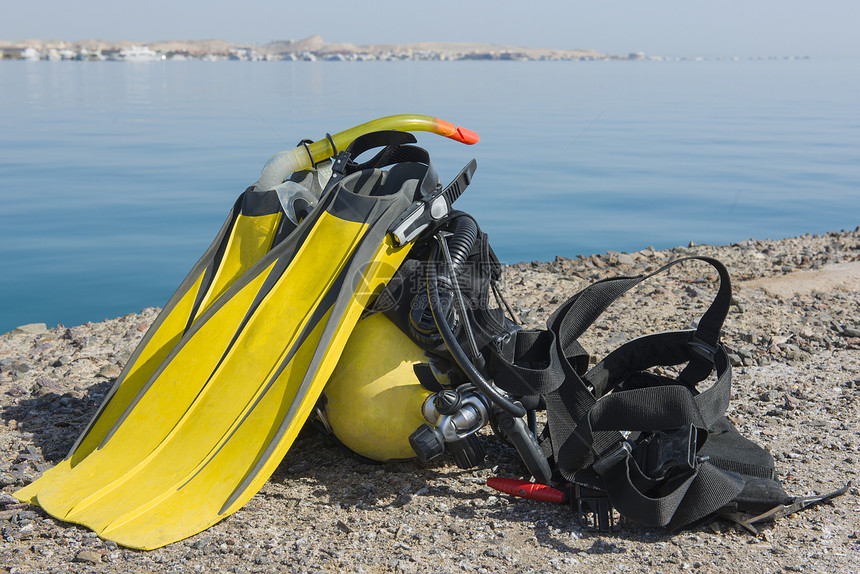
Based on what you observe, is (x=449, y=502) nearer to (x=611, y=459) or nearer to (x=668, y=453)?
(x=611, y=459)

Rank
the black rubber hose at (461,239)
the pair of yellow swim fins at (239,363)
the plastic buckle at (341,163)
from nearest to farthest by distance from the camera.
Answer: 1. the pair of yellow swim fins at (239,363)
2. the black rubber hose at (461,239)
3. the plastic buckle at (341,163)

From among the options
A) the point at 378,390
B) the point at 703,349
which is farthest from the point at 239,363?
the point at 703,349

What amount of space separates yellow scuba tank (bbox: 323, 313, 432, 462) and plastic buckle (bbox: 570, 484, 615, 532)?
0.64 meters

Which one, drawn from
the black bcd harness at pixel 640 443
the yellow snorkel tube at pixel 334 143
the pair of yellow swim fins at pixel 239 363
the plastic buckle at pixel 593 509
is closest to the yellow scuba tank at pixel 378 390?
the pair of yellow swim fins at pixel 239 363

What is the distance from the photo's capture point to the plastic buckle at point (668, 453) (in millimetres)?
2551

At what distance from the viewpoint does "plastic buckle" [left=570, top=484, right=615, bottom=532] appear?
2589 millimetres

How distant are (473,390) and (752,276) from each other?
13.5 feet

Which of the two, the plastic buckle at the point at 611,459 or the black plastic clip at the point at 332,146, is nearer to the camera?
the plastic buckle at the point at 611,459

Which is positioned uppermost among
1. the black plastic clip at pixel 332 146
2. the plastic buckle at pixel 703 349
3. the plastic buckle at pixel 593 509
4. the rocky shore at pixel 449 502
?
the black plastic clip at pixel 332 146

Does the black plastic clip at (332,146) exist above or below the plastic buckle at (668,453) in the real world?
above

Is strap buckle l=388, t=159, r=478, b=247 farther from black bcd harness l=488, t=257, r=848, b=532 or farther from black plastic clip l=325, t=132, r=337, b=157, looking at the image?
black plastic clip l=325, t=132, r=337, b=157

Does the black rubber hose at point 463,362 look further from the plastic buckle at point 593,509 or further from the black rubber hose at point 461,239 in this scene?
the plastic buckle at point 593,509

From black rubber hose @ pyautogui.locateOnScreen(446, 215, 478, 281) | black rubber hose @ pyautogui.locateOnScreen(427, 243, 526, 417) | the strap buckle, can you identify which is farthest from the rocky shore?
the strap buckle

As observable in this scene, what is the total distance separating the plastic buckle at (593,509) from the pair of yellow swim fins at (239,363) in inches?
40.0
